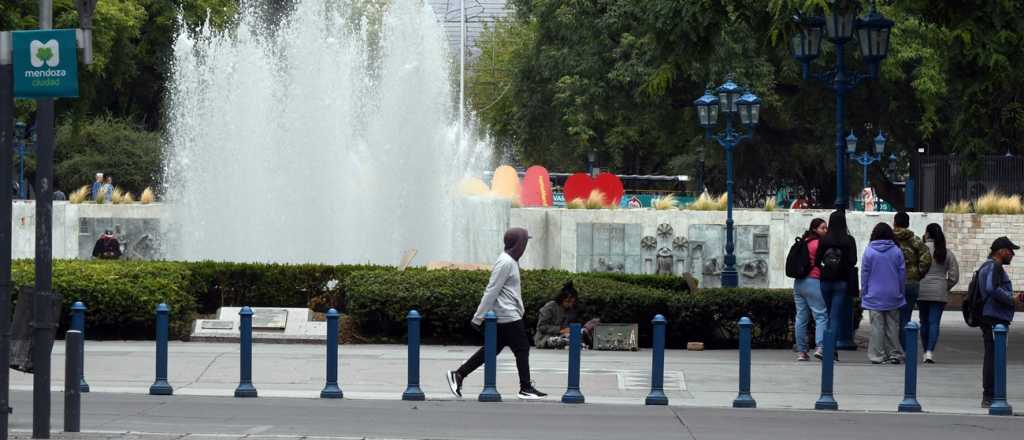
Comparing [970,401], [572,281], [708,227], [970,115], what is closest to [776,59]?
[708,227]

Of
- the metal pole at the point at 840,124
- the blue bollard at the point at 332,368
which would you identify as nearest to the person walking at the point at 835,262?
the metal pole at the point at 840,124

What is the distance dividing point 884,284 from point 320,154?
38.3ft

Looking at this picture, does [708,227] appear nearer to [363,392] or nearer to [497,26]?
[363,392]

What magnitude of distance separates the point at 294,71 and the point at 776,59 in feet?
69.0

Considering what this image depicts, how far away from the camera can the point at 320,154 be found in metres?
26.3

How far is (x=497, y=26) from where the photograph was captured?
78438 mm

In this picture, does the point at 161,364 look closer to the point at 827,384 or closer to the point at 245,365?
the point at 245,365

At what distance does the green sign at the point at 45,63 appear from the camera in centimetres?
955

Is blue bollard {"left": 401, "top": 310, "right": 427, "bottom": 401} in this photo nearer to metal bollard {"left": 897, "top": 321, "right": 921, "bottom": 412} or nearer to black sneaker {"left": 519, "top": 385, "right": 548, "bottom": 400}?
black sneaker {"left": 519, "top": 385, "right": 548, "bottom": 400}

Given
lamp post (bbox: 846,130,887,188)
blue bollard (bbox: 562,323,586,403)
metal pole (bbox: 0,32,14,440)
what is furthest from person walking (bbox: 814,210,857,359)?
lamp post (bbox: 846,130,887,188)

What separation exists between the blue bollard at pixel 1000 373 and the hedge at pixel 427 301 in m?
5.58

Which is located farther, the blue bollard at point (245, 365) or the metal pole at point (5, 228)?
the blue bollard at point (245, 365)

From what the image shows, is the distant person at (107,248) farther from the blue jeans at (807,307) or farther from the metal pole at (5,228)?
the metal pole at (5,228)

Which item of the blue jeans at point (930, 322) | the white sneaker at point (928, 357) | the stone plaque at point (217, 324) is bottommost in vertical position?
the white sneaker at point (928, 357)
